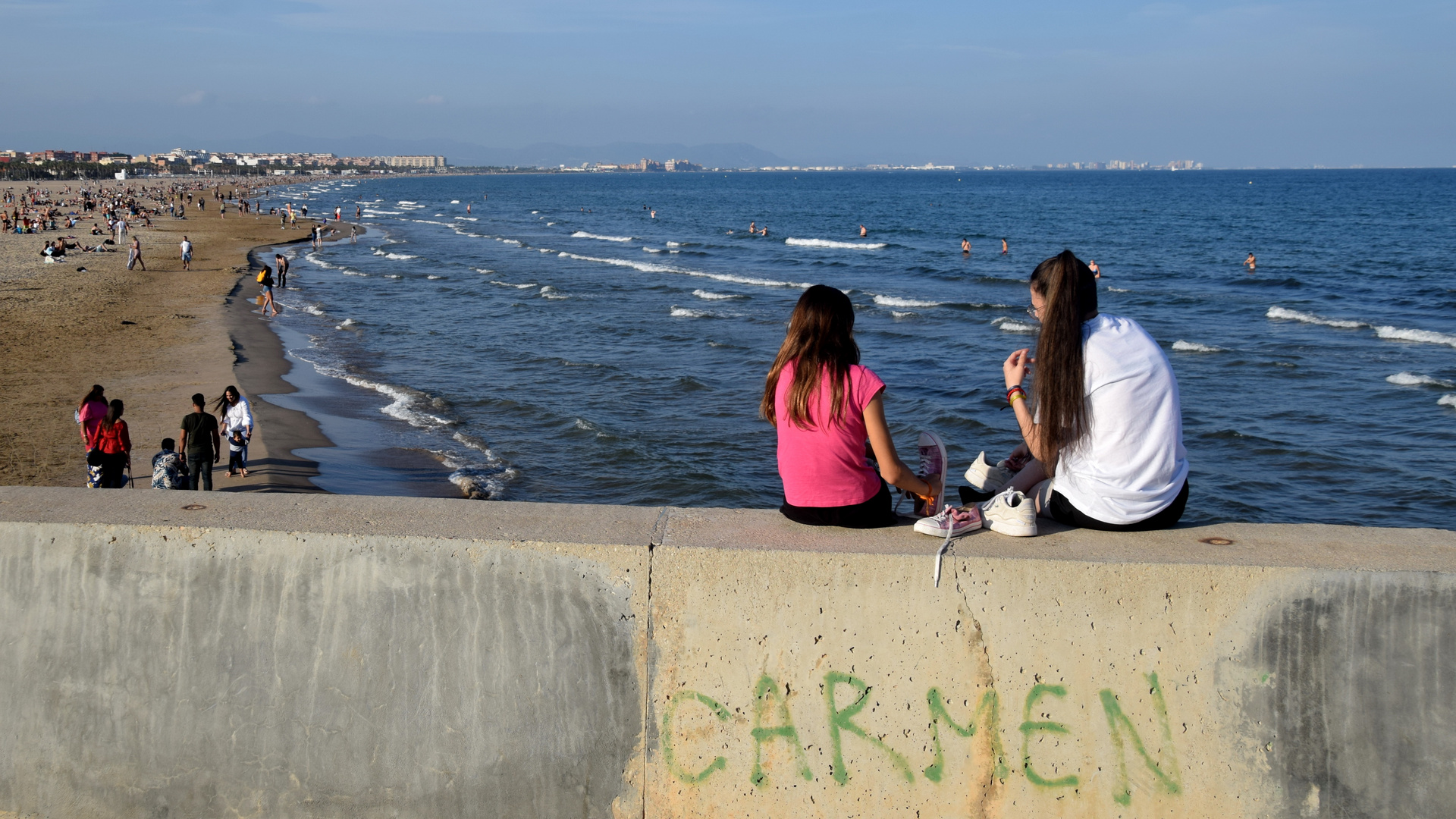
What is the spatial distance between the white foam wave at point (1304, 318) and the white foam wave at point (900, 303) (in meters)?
9.29

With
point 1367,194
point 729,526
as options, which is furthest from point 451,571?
point 1367,194

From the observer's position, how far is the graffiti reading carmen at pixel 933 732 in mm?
2924

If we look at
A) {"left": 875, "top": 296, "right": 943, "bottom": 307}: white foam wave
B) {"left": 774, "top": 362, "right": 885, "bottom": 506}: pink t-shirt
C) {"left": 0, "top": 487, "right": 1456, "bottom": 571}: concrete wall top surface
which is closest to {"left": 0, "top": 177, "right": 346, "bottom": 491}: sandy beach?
{"left": 0, "top": 487, "right": 1456, "bottom": 571}: concrete wall top surface

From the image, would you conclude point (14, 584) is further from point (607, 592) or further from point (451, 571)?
point (607, 592)

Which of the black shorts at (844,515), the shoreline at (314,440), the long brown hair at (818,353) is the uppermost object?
the long brown hair at (818,353)

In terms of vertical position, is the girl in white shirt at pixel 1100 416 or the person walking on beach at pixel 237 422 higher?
the girl in white shirt at pixel 1100 416

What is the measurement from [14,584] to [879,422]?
2628mm

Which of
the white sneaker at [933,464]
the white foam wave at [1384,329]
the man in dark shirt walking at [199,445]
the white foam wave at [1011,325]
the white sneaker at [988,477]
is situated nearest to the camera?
the white sneaker at [933,464]

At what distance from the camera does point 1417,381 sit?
19672 millimetres

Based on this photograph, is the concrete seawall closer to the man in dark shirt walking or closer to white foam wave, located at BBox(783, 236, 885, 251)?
the man in dark shirt walking

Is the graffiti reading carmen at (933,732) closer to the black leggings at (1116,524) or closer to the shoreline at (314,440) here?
the black leggings at (1116,524)

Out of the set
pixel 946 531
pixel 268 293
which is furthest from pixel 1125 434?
pixel 268 293

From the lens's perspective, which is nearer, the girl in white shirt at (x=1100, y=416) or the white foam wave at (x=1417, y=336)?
the girl in white shirt at (x=1100, y=416)

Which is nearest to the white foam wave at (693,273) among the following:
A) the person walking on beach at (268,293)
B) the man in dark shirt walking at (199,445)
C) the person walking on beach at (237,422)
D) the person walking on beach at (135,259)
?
the person walking on beach at (268,293)
